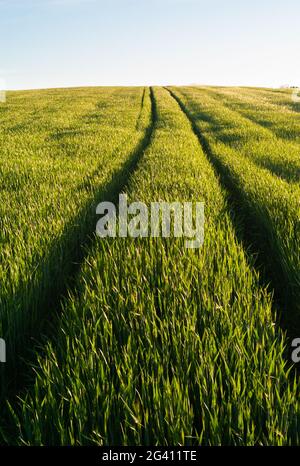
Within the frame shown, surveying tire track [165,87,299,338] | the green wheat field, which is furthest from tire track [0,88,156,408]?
tire track [165,87,299,338]

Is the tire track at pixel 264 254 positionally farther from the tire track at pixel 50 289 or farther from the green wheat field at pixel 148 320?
the tire track at pixel 50 289

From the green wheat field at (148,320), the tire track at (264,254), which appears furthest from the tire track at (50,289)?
the tire track at (264,254)

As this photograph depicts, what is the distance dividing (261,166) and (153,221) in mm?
3475

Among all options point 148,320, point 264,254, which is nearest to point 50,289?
point 148,320

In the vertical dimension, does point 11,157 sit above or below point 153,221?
above

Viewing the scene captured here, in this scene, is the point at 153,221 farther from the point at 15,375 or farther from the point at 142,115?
the point at 142,115

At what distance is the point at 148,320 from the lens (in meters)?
1.81

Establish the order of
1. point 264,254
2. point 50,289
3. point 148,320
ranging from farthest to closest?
point 264,254
point 50,289
point 148,320

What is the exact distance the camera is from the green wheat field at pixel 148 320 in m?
1.30

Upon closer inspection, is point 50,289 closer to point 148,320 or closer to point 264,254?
point 148,320

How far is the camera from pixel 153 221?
3.35 metres

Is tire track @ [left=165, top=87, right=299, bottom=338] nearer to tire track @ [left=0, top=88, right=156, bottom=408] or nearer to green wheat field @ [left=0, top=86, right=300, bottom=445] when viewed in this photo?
green wheat field @ [left=0, top=86, right=300, bottom=445]

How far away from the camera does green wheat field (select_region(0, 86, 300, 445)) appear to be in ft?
4.27
